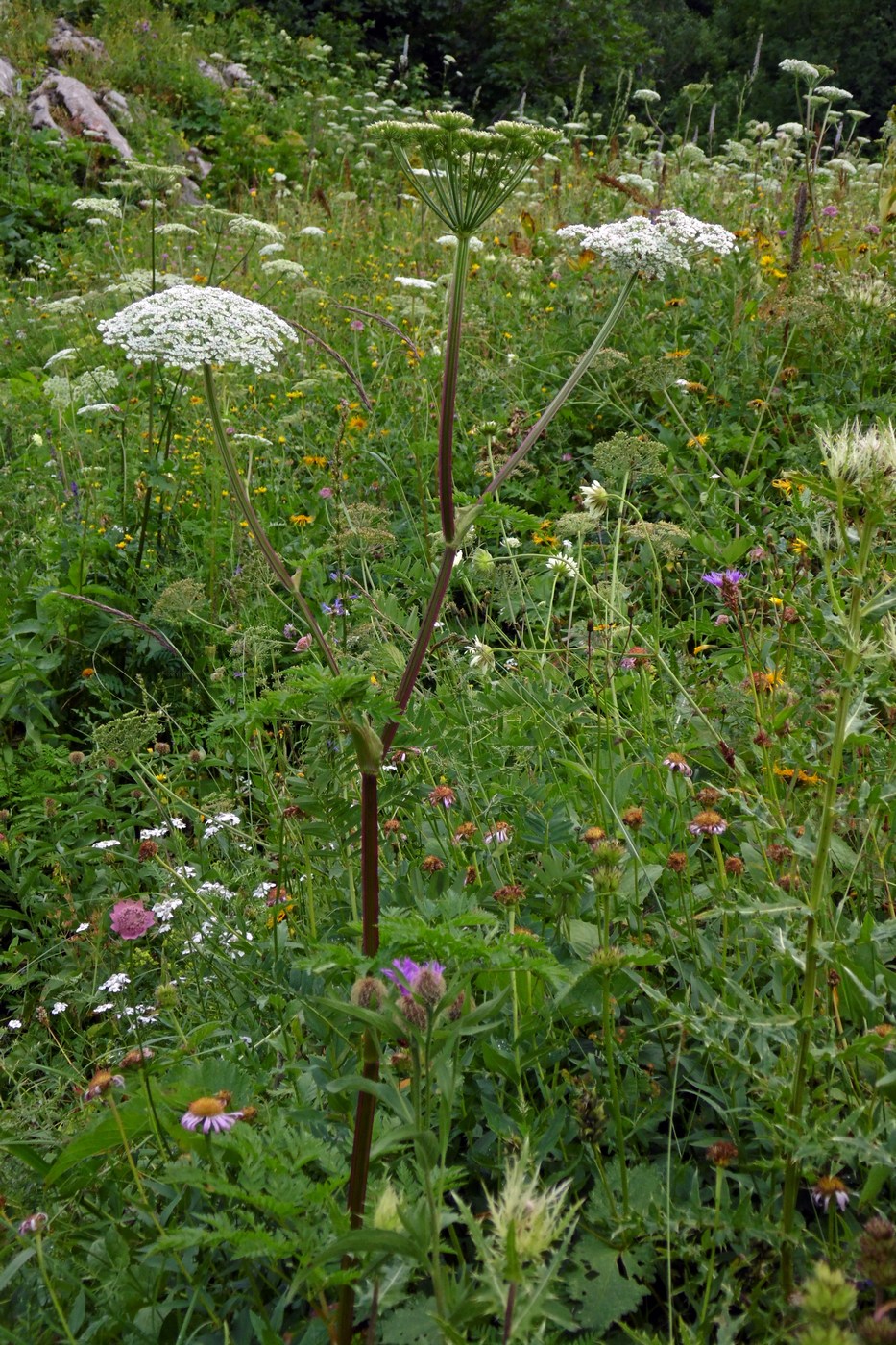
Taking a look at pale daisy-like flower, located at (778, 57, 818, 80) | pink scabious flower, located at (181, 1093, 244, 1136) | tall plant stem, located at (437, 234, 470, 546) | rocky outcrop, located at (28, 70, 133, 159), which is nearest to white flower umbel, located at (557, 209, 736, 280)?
tall plant stem, located at (437, 234, 470, 546)

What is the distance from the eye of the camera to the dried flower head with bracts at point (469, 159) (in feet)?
4.07

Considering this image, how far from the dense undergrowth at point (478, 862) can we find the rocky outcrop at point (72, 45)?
9442 mm

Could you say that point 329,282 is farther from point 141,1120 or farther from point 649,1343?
point 649,1343

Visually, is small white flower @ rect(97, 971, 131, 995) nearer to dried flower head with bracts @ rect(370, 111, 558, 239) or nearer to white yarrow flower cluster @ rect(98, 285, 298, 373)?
white yarrow flower cluster @ rect(98, 285, 298, 373)

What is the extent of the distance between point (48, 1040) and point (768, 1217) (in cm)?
153

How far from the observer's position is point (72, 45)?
12.0 metres

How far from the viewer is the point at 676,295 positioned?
4.51m

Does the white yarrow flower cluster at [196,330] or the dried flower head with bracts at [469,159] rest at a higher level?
the dried flower head with bracts at [469,159]

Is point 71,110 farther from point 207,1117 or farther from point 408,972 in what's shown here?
point 408,972

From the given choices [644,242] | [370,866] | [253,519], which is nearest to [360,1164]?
[370,866]

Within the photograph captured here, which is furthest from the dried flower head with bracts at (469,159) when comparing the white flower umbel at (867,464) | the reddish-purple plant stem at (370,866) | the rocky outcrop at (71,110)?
the rocky outcrop at (71,110)


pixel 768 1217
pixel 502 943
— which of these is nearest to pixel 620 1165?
pixel 768 1217

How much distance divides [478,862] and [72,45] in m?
13.4

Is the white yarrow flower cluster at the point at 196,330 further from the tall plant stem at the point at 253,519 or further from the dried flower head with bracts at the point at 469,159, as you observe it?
the dried flower head with bracts at the point at 469,159
